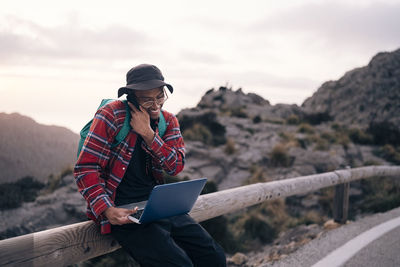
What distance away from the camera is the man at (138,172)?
218 cm

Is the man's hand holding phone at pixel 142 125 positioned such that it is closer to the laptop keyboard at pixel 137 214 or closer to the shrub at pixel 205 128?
the laptop keyboard at pixel 137 214

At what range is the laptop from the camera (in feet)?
6.81

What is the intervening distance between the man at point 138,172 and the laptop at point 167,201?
0.07 m

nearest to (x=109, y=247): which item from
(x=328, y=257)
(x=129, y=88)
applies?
(x=129, y=88)

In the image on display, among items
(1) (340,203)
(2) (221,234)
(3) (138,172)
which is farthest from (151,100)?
(2) (221,234)

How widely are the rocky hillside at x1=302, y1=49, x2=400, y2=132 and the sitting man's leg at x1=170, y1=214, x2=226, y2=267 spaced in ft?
122

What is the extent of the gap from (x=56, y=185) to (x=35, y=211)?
7.25ft

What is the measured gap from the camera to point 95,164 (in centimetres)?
222

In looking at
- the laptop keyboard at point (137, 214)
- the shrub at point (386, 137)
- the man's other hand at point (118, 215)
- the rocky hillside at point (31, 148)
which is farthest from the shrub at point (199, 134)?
the man's other hand at point (118, 215)

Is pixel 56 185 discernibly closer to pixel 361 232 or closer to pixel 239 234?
pixel 239 234

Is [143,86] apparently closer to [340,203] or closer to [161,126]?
[161,126]

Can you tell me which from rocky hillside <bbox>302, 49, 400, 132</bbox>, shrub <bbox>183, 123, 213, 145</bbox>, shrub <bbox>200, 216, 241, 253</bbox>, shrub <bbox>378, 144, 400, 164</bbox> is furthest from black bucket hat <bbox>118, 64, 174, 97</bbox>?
rocky hillside <bbox>302, 49, 400, 132</bbox>

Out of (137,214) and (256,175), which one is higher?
(137,214)

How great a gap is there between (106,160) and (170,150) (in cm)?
42
